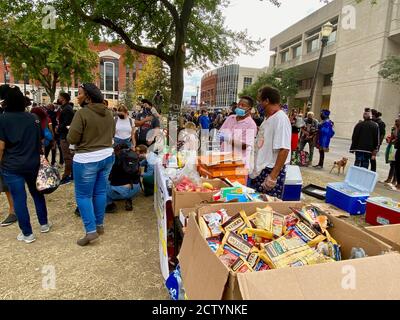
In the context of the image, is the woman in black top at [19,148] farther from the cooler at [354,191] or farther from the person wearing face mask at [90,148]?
the cooler at [354,191]

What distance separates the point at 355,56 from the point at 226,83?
6415 centimetres

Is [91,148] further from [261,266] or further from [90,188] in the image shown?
[261,266]

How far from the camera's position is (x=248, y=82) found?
7619 centimetres

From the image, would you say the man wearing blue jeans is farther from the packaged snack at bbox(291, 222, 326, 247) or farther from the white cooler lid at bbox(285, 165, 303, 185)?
the packaged snack at bbox(291, 222, 326, 247)

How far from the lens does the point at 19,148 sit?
2971 mm

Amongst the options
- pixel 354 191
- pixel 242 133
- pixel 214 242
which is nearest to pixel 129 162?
pixel 242 133

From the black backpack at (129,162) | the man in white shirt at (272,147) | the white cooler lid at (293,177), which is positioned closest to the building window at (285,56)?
the white cooler lid at (293,177)

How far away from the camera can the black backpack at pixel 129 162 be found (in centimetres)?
419

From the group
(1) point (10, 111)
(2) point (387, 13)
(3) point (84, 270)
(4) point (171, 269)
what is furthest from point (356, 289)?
(2) point (387, 13)

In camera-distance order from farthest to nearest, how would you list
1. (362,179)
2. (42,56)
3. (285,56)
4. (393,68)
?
(285,56), (393,68), (42,56), (362,179)

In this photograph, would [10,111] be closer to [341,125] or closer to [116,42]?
[116,42]

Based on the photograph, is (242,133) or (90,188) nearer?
(90,188)

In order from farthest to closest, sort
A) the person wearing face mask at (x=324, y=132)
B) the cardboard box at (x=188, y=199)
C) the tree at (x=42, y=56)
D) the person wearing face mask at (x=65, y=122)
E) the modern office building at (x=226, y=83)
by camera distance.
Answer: the modern office building at (x=226, y=83) < the tree at (x=42, y=56) < the person wearing face mask at (x=324, y=132) < the person wearing face mask at (x=65, y=122) < the cardboard box at (x=188, y=199)

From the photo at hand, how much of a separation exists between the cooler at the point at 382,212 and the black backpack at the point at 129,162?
3.67 m
